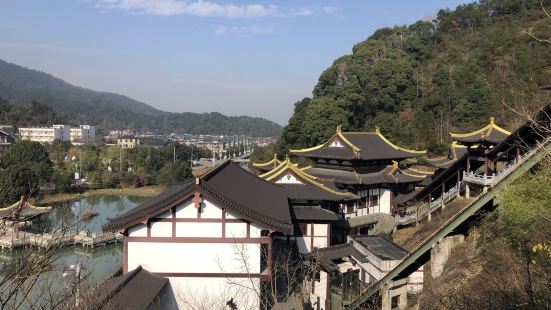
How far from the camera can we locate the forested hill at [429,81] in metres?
47.1

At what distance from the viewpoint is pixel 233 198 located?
13148 millimetres

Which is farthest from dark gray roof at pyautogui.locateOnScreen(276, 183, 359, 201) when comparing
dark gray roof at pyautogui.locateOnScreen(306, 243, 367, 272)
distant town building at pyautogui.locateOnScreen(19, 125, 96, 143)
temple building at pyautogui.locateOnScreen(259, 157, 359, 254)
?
distant town building at pyautogui.locateOnScreen(19, 125, 96, 143)

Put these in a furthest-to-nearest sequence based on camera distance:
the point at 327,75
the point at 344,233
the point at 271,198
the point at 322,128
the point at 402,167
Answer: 1. the point at 327,75
2. the point at 322,128
3. the point at 402,167
4. the point at 344,233
5. the point at 271,198

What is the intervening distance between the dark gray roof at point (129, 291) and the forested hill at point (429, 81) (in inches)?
1372

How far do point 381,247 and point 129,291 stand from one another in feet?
29.6

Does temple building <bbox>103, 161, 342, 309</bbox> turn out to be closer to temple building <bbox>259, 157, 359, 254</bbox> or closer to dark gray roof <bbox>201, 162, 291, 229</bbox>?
dark gray roof <bbox>201, 162, 291, 229</bbox>

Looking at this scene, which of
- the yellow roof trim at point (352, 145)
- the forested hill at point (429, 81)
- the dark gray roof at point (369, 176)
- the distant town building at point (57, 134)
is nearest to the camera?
the dark gray roof at point (369, 176)

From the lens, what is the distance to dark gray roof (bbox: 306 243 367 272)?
48.6ft

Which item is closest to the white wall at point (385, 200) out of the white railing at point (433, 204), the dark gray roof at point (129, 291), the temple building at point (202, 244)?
the white railing at point (433, 204)

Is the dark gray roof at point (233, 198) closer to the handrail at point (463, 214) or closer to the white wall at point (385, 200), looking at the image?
the handrail at point (463, 214)

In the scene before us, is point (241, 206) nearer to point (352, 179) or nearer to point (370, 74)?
point (352, 179)

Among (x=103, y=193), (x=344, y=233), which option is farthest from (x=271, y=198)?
(x=103, y=193)

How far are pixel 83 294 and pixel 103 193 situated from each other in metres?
58.5

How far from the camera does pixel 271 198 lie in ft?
53.4
